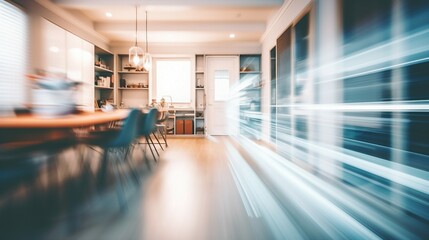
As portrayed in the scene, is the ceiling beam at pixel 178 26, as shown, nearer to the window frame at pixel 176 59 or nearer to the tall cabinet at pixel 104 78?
the tall cabinet at pixel 104 78

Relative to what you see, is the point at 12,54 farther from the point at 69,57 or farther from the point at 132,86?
the point at 132,86

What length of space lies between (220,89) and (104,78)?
313 cm

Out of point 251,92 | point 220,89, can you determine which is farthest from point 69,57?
point 251,92

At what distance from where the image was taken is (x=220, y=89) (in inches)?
289

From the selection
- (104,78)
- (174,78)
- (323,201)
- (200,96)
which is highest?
(174,78)

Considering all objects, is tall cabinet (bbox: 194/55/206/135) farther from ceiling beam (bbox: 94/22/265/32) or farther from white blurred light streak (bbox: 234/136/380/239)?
white blurred light streak (bbox: 234/136/380/239)

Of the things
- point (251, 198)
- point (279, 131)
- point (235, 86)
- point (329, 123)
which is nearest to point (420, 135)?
point (329, 123)

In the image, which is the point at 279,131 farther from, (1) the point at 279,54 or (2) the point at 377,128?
(2) the point at 377,128

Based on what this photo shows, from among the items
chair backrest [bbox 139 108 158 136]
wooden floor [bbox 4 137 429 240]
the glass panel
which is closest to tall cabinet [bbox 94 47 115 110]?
the glass panel

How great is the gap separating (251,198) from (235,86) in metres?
5.44

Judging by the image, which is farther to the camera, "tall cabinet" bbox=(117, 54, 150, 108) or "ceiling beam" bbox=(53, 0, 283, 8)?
"tall cabinet" bbox=(117, 54, 150, 108)

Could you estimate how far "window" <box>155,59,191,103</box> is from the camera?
7.30m

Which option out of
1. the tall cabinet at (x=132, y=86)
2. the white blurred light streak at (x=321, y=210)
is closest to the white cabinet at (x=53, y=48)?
the tall cabinet at (x=132, y=86)

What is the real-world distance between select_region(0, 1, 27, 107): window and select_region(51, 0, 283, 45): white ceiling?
0.98 metres
